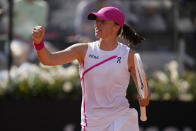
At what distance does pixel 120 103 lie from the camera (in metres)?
5.36

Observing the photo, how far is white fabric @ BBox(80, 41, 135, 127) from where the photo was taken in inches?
207

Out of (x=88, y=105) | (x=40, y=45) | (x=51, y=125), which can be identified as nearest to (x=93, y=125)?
(x=88, y=105)

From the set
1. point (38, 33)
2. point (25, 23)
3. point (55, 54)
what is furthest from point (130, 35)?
point (25, 23)

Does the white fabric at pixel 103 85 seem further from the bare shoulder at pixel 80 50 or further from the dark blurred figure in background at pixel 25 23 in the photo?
the dark blurred figure in background at pixel 25 23

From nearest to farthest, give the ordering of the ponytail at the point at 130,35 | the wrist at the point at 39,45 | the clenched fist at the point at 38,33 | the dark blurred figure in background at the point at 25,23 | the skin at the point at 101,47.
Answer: the clenched fist at the point at 38,33
the wrist at the point at 39,45
the skin at the point at 101,47
the ponytail at the point at 130,35
the dark blurred figure in background at the point at 25,23

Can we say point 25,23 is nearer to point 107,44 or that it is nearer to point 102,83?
point 107,44

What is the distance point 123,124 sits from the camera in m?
5.30

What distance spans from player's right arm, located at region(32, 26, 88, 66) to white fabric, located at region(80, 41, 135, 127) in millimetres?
72

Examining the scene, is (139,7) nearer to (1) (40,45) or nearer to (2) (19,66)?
(2) (19,66)

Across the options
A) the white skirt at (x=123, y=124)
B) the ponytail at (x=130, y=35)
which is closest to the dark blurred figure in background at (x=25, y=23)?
the ponytail at (x=130, y=35)

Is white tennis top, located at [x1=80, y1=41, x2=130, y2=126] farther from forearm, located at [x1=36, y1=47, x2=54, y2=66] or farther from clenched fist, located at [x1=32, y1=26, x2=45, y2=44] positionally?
clenched fist, located at [x1=32, y1=26, x2=45, y2=44]

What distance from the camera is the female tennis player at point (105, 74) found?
525 cm

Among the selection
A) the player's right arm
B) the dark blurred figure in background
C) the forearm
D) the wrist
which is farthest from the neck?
the dark blurred figure in background

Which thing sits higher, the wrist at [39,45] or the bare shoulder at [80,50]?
the wrist at [39,45]
